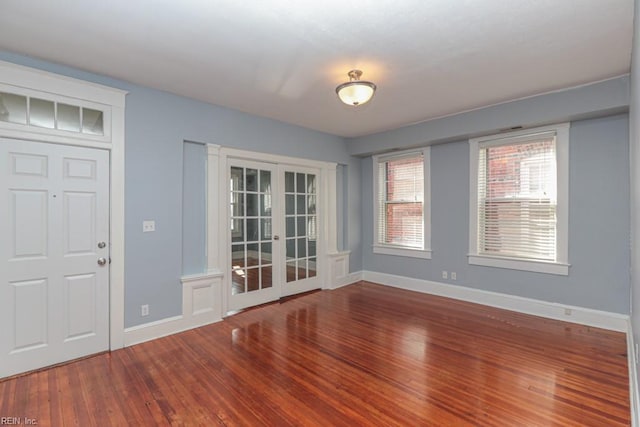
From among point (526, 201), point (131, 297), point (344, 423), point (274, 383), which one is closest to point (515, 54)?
point (526, 201)

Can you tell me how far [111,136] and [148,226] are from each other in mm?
972

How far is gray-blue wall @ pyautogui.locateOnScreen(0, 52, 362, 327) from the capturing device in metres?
3.28

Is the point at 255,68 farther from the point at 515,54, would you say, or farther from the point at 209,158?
the point at 515,54

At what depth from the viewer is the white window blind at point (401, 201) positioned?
5.34 metres

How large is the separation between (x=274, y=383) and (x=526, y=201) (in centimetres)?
379

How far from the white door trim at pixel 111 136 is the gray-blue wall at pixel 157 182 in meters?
0.06

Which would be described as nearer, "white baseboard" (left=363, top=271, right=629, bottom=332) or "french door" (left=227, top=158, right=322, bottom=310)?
"white baseboard" (left=363, top=271, right=629, bottom=332)

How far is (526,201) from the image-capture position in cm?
414

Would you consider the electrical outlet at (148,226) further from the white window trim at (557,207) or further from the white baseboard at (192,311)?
the white window trim at (557,207)

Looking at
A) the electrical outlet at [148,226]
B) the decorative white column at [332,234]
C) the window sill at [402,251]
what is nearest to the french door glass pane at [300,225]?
the decorative white column at [332,234]

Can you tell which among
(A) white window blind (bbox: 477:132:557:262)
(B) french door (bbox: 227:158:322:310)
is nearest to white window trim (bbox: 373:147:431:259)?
(A) white window blind (bbox: 477:132:557:262)

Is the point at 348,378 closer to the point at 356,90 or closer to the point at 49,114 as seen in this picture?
the point at 356,90

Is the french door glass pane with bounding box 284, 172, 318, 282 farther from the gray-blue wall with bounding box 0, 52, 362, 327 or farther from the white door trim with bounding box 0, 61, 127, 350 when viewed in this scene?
the white door trim with bounding box 0, 61, 127, 350

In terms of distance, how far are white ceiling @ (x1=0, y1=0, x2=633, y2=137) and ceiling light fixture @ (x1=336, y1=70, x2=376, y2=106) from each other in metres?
0.12
